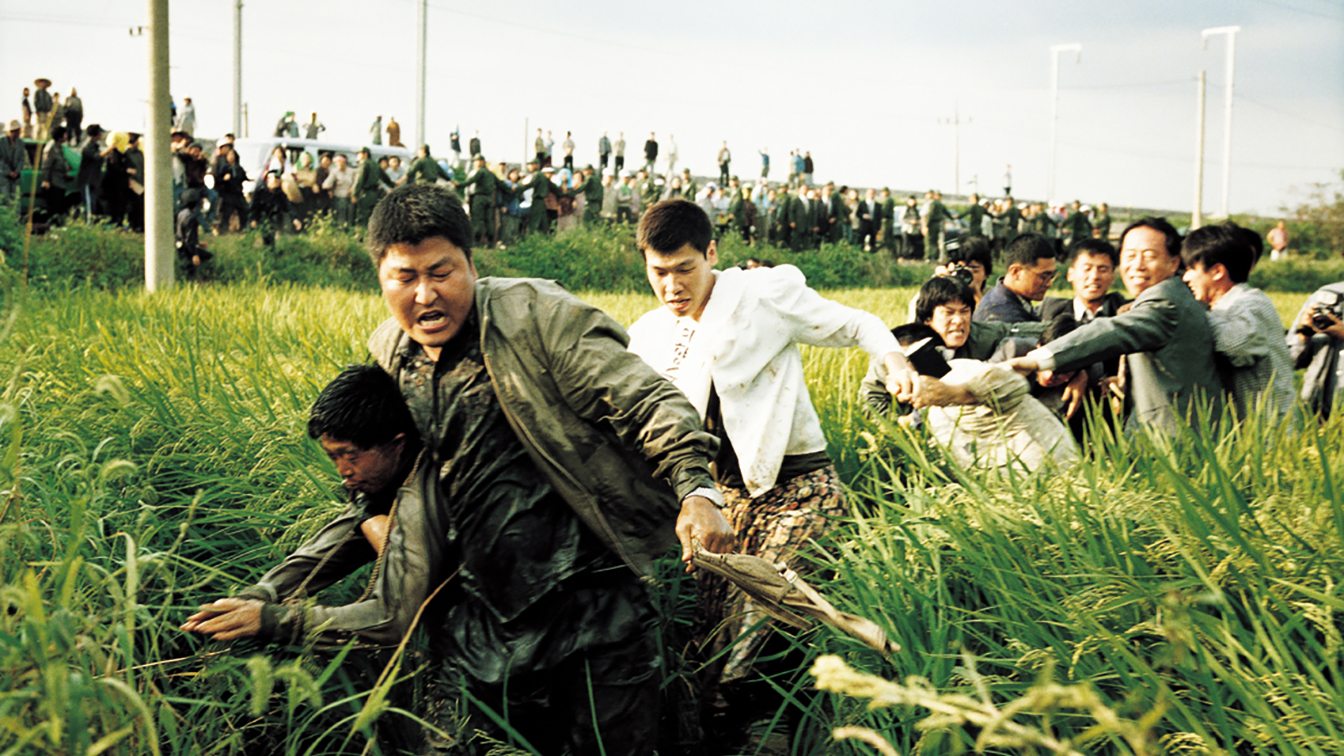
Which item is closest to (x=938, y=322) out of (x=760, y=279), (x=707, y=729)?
(x=760, y=279)

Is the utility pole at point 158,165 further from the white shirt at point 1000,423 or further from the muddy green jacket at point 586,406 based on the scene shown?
the white shirt at point 1000,423

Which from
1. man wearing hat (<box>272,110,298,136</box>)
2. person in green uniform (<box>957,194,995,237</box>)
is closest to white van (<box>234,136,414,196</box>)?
man wearing hat (<box>272,110,298,136</box>)

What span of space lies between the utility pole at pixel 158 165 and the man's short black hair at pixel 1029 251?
272 inches

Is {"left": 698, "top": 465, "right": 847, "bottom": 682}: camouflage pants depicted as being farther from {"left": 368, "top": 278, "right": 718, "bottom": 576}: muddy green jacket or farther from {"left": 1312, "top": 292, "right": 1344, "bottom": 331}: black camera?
{"left": 1312, "top": 292, "right": 1344, "bottom": 331}: black camera

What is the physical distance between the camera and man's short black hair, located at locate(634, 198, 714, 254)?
3.50 meters

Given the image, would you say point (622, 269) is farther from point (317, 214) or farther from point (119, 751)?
point (119, 751)

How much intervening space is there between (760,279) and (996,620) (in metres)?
1.60

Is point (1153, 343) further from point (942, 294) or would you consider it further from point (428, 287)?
point (428, 287)

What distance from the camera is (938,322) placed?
4.57m

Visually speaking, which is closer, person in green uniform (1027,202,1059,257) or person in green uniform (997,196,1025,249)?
person in green uniform (997,196,1025,249)

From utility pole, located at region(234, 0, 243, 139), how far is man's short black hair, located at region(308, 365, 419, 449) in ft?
79.9

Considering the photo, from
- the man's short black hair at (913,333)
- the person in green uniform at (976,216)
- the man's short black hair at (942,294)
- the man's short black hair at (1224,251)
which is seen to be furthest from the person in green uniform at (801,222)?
the man's short black hair at (913,333)

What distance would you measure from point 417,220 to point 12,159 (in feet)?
41.4

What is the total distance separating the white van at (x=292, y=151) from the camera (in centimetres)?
1825
